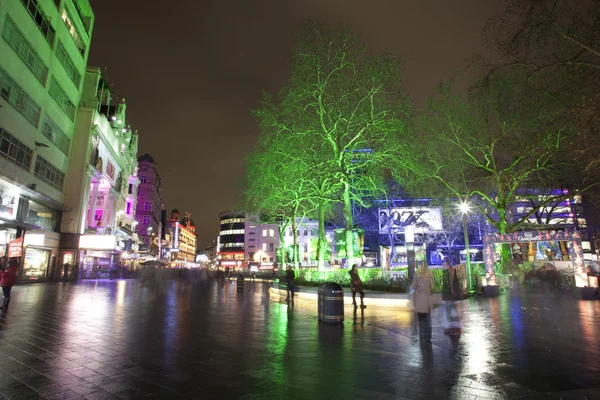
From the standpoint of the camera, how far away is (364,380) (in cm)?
509

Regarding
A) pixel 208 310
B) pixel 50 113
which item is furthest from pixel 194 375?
pixel 50 113

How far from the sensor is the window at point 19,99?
23877mm

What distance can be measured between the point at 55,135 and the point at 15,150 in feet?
23.6

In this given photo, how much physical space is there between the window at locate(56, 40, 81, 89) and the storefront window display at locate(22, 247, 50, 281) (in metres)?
17.0

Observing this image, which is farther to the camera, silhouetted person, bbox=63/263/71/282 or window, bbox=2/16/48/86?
silhouetted person, bbox=63/263/71/282

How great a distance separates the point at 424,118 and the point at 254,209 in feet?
60.9

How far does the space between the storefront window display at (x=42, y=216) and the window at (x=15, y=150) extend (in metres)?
3.69

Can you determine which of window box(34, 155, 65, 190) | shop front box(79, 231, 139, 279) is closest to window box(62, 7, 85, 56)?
window box(34, 155, 65, 190)

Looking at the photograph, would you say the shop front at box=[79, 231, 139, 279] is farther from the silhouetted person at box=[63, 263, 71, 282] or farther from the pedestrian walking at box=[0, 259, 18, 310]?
the pedestrian walking at box=[0, 259, 18, 310]

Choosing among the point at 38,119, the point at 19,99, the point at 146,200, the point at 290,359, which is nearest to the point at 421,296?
the point at 290,359

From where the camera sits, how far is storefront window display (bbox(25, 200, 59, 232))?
29.1m

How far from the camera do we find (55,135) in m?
32.3

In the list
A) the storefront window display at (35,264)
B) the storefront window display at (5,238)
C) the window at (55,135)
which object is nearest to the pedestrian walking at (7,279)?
the storefront window display at (5,238)

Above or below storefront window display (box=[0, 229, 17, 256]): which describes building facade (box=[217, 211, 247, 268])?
above
